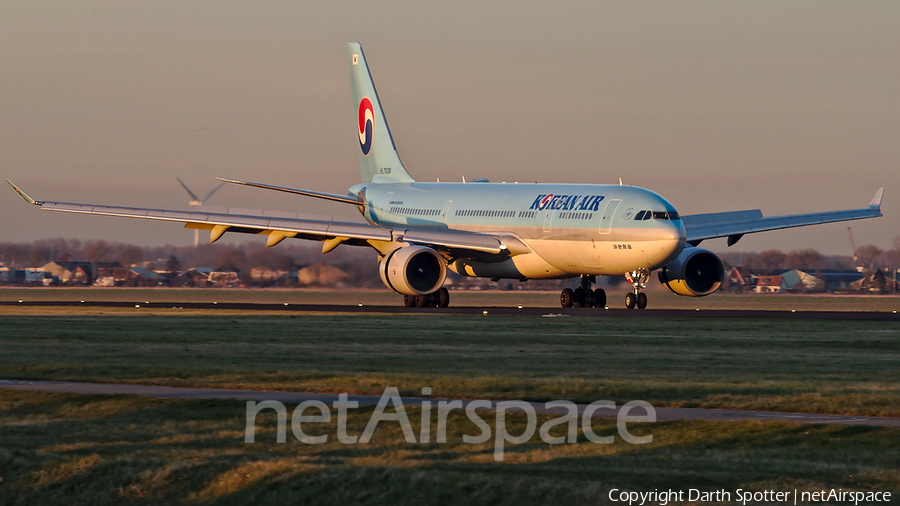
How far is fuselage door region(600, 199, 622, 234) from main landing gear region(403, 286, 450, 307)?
7815 millimetres

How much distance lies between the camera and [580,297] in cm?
5084

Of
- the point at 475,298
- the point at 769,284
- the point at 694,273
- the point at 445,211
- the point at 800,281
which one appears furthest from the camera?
the point at 800,281

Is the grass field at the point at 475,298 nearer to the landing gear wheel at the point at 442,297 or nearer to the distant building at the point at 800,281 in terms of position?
the distant building at the point at 800,281

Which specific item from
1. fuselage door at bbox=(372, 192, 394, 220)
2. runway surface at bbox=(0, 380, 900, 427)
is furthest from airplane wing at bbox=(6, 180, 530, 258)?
runway surface at bbox=(0, 380, 900, 427)

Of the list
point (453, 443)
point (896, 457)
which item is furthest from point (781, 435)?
point (453, 443)

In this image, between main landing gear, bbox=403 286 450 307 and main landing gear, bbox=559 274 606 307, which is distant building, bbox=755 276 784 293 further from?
main landing gear, bbox=403 286 450 307

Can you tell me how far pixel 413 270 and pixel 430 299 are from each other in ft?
9.43

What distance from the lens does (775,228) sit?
50.2m

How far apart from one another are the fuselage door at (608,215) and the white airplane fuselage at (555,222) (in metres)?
0.04

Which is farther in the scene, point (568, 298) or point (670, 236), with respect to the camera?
point (568, 298)

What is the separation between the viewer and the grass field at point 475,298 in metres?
55.4

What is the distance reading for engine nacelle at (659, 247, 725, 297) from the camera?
4956 cm

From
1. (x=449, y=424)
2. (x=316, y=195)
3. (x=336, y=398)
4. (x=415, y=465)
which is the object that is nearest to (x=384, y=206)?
(x=316, y=195)

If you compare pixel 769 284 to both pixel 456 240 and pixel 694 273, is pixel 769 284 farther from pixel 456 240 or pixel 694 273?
pixel 456 240
